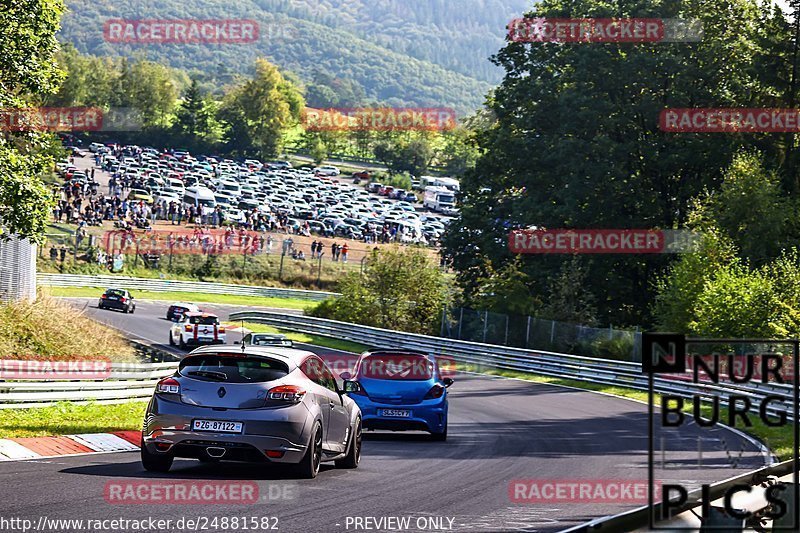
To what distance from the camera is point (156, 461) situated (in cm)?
1215

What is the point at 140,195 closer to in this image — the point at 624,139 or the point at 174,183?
the point at 174,183

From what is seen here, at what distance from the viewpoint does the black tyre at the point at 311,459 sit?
12180 mm

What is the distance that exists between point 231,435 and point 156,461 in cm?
97

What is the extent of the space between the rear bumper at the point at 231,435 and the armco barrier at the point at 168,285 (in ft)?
180

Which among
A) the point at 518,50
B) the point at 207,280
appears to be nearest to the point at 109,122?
the point at 207,280

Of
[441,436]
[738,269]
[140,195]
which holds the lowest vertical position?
[441,436]

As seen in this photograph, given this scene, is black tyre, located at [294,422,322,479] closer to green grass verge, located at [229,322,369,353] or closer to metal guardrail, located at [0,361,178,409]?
metal guardrail, located at [0,361,178,409]

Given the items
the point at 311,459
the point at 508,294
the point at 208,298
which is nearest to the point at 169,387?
the point at 311,459

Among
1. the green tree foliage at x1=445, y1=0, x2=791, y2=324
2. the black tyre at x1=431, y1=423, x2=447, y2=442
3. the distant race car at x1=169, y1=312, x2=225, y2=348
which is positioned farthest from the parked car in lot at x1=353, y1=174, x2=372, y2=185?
the black tyre at x1=431, y1=423, x2=447, y2=442

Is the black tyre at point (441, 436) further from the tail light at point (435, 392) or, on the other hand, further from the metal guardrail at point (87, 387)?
the metal guardrail at point (87, 387)

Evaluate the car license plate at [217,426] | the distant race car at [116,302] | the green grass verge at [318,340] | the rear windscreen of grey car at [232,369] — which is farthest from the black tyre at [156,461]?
the distant race car at [116,302]

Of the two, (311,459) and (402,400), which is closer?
(311,459)

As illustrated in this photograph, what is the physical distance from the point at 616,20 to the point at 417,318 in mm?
16468

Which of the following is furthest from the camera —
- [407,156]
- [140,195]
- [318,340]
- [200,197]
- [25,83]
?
[407,156]
